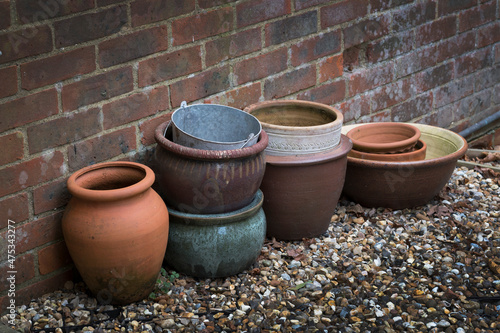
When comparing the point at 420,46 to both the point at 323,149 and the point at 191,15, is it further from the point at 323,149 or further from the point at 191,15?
the point at 191,15

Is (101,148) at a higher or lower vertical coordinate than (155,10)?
lower

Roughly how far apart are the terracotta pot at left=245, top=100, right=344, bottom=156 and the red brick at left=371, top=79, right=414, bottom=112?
2.69ft

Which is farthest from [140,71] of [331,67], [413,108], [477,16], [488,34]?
[488,34]

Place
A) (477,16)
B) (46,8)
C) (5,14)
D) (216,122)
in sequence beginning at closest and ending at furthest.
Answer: (5,14) < (46,8) < (216,122) < (477,16)

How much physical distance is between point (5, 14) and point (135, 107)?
2.30 ft

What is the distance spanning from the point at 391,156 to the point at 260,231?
3.19 feet

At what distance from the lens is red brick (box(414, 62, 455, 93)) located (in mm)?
4312

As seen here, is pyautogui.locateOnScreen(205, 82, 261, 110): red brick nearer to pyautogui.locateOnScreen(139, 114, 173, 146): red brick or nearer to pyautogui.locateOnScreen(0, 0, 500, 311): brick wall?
pyautogui.locateOnScreen(0, 0, 500, 311): brick wall

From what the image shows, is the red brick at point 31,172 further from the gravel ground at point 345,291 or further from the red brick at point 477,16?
the red brick at point 477,16

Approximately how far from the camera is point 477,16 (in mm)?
4531

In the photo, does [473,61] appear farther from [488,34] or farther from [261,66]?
[261,66]

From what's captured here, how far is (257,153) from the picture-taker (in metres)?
2.81

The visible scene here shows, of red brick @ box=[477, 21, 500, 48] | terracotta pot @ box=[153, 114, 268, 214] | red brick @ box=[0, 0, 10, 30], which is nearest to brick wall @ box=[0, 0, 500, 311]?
red brick @ box=[0, 0, 10, 30]

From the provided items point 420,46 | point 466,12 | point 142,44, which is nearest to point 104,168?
point 142,44
